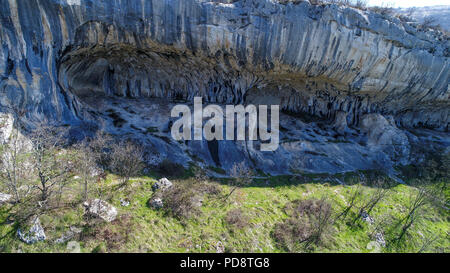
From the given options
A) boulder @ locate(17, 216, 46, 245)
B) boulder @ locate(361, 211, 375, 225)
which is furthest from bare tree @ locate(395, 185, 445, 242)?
boulder @ locate(17, 216, 46, 245)

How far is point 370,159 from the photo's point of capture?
73.5 ft

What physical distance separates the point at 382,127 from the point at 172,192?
24.0 m

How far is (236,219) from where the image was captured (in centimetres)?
1288

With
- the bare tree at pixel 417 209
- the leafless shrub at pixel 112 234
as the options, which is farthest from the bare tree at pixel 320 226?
the leafless shrub at pixel 112 234

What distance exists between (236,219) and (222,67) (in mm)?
15028

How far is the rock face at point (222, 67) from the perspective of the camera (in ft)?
49.5

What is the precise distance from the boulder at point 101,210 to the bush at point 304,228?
9.00 meters

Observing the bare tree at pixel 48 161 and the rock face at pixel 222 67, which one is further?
the rock face at pixel 222 67

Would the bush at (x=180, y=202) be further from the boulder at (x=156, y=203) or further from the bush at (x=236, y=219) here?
the bush at (x=236, y=219)

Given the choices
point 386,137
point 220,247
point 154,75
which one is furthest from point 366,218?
point 154,75

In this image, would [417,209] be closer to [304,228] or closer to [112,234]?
[304,228]

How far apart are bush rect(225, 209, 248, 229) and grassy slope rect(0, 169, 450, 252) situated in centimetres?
27
